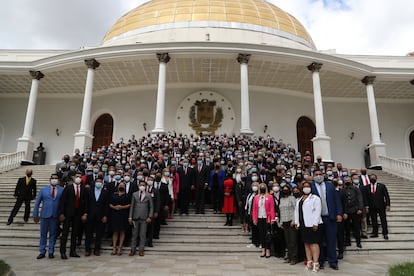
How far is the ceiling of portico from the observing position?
16.9 metres

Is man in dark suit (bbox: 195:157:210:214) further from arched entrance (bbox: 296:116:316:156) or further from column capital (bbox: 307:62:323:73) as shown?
arched entrance (bbox: 296:116:316:156)

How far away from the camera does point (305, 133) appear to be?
66.4ft

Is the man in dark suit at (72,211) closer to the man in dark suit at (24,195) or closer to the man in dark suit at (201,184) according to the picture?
the man in dark suit at (24,195)

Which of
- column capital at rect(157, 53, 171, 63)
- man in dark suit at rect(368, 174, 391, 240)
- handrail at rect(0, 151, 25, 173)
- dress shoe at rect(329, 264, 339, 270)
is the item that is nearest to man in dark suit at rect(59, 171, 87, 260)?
dress shoe at rect(329, 264, 339, 270)

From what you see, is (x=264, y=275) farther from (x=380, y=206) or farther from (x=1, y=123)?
(x=1, y=123)

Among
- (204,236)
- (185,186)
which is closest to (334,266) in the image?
(204,236)

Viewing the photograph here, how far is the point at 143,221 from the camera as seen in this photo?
6637mm

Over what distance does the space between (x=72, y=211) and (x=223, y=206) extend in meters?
3.65

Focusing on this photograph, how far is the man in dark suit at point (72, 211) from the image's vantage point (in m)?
6.42

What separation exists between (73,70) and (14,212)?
37.3ft

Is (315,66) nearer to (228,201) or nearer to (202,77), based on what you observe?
(202,77)

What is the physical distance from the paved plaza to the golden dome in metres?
16.4

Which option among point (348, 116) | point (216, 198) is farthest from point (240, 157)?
point (348, 116)

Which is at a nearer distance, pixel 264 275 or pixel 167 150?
pixel 264 275
